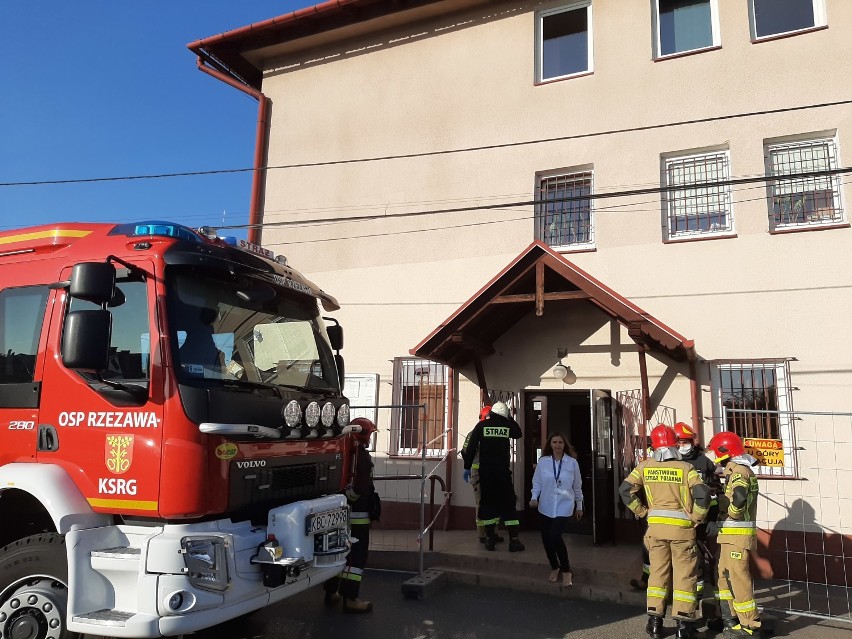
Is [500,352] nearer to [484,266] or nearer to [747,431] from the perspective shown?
[484,266]

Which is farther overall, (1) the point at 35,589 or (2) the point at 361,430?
(2) the point at 361,430

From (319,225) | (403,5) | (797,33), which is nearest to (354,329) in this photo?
(319,225)

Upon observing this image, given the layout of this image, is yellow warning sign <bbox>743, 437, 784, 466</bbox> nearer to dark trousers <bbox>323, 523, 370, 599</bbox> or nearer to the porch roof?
the porch roof

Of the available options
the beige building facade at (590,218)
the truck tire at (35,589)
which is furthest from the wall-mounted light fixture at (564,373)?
the truck tire at (35,589)

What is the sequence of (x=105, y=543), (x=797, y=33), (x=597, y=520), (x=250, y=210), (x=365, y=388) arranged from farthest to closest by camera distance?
(x=250, y=210) < (x=365, y=388) < (x=797, y=33) < (x=597, y=520) < (x=105, y=543)

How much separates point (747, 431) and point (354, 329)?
597 cm

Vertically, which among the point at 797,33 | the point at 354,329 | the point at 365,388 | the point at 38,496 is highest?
the point at 797,33

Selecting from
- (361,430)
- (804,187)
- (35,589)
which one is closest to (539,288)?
(361,430)

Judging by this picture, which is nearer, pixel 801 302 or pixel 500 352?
pixel 801 302

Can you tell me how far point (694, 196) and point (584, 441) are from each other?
417 cm

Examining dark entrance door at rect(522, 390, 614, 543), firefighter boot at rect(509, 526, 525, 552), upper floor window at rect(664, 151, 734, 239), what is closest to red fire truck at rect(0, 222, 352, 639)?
firefighter boot at rect(509, 526, 525, 552)

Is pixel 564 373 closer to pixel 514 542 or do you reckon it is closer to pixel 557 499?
pixel 514 542

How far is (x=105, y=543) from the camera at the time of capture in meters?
3.84

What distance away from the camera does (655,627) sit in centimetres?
570
